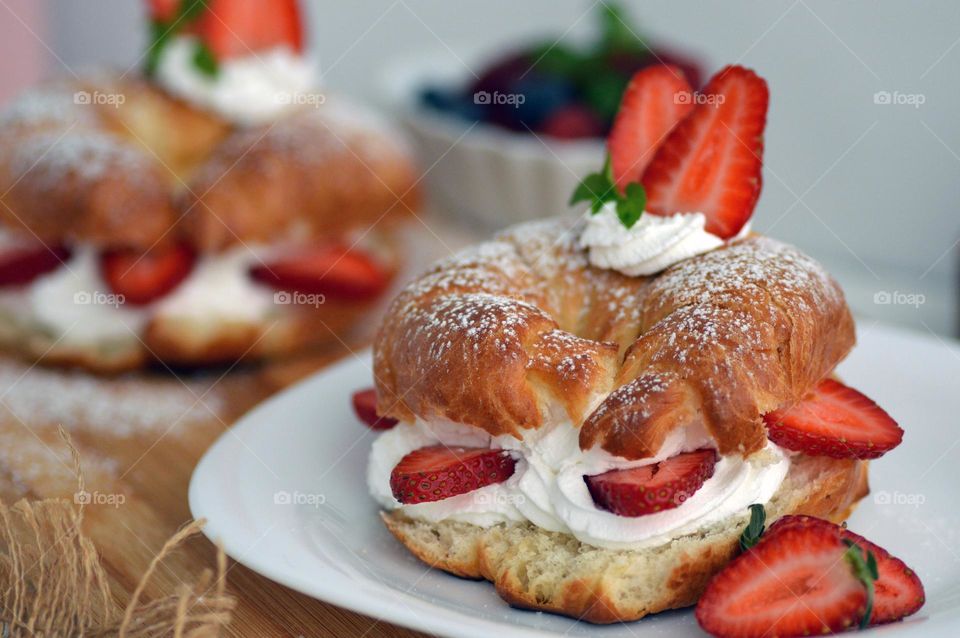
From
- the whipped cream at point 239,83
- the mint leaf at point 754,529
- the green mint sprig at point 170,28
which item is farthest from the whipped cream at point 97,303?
the mint leaf at point 754,529

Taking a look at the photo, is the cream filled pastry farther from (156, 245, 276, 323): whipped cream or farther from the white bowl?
the white bowl

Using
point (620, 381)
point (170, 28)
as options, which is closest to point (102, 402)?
point (170, 28)

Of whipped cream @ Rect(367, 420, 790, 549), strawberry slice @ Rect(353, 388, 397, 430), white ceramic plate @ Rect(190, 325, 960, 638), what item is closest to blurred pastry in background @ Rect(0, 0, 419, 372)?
white ceramic plate @ Rect(190, 325, 960, 638)

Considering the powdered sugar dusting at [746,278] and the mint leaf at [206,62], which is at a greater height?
the powdered sugar dusting at [746,278]

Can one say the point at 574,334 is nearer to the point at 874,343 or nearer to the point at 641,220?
the point at 641,220

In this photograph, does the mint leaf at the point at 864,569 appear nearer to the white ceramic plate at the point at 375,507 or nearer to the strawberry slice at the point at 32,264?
the white ceramic plate at the point at 375,507

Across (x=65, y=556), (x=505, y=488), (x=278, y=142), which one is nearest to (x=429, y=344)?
(x=505, y=488)
